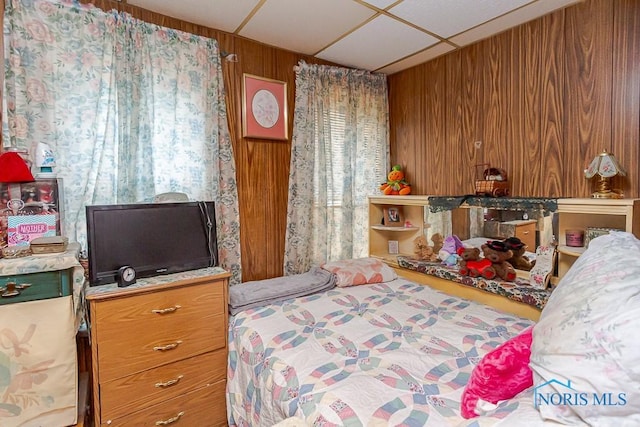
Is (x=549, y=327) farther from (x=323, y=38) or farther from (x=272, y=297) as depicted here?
(x=323, y=38)

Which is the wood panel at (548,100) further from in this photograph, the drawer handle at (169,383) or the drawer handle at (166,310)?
the drawer handle at (169,383)

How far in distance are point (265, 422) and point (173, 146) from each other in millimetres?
1640

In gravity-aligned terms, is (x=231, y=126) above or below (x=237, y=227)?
above

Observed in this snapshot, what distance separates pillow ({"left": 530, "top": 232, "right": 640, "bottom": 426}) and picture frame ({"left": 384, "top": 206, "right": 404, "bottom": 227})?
206 cm

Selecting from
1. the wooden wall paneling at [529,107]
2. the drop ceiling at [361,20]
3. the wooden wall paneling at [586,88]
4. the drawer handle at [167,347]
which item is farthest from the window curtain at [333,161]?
the wooden wall paneling at [586,88]

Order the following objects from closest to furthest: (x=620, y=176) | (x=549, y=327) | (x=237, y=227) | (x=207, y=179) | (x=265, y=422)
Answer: (x=549, y=327)
(x=265, y=422)
(x=620, y=176)
(x=207, y=179)
(x=237, y=227)

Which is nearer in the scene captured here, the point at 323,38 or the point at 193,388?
the point at 193,388

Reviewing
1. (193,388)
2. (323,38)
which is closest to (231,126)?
(323,38)

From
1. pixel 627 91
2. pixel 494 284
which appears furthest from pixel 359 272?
pixel 627 91

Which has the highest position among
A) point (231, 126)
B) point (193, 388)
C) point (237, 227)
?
point (231, 126)

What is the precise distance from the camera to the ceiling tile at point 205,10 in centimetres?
190

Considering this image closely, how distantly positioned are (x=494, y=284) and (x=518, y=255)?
0.30 m

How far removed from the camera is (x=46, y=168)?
5.19 feet
